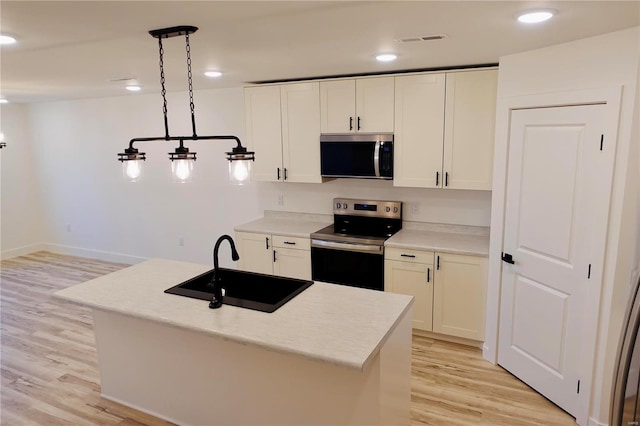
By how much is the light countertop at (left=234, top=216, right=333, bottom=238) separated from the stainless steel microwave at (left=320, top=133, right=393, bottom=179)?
0.60m

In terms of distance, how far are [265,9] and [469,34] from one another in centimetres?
122

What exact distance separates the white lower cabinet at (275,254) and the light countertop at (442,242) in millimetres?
878

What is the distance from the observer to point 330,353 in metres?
1.88

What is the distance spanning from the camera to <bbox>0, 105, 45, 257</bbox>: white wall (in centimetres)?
652

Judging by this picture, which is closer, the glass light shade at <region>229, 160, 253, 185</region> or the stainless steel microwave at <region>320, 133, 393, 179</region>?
the glass light shade at <region>229, 160, 253, 185</region>

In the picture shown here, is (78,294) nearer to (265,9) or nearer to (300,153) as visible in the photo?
(265,9)

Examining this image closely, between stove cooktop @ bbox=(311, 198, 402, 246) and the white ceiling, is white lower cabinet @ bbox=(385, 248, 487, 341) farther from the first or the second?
the white ceiling

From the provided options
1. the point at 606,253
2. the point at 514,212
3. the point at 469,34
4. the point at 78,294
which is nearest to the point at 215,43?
the point at 469,34

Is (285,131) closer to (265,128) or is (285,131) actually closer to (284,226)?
(265,128)

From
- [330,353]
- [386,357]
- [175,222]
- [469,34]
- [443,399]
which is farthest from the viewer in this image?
[175,222]

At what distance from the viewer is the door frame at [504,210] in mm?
2420

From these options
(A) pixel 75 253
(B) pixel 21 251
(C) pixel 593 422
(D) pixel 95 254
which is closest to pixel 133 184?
(D) pixel 95 254

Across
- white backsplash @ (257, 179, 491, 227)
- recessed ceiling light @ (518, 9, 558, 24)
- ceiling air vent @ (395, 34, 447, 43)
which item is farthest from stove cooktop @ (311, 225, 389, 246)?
recessed ceiling light @ (518, 9, 558, 24)

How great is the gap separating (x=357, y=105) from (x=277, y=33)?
67.4 inches
